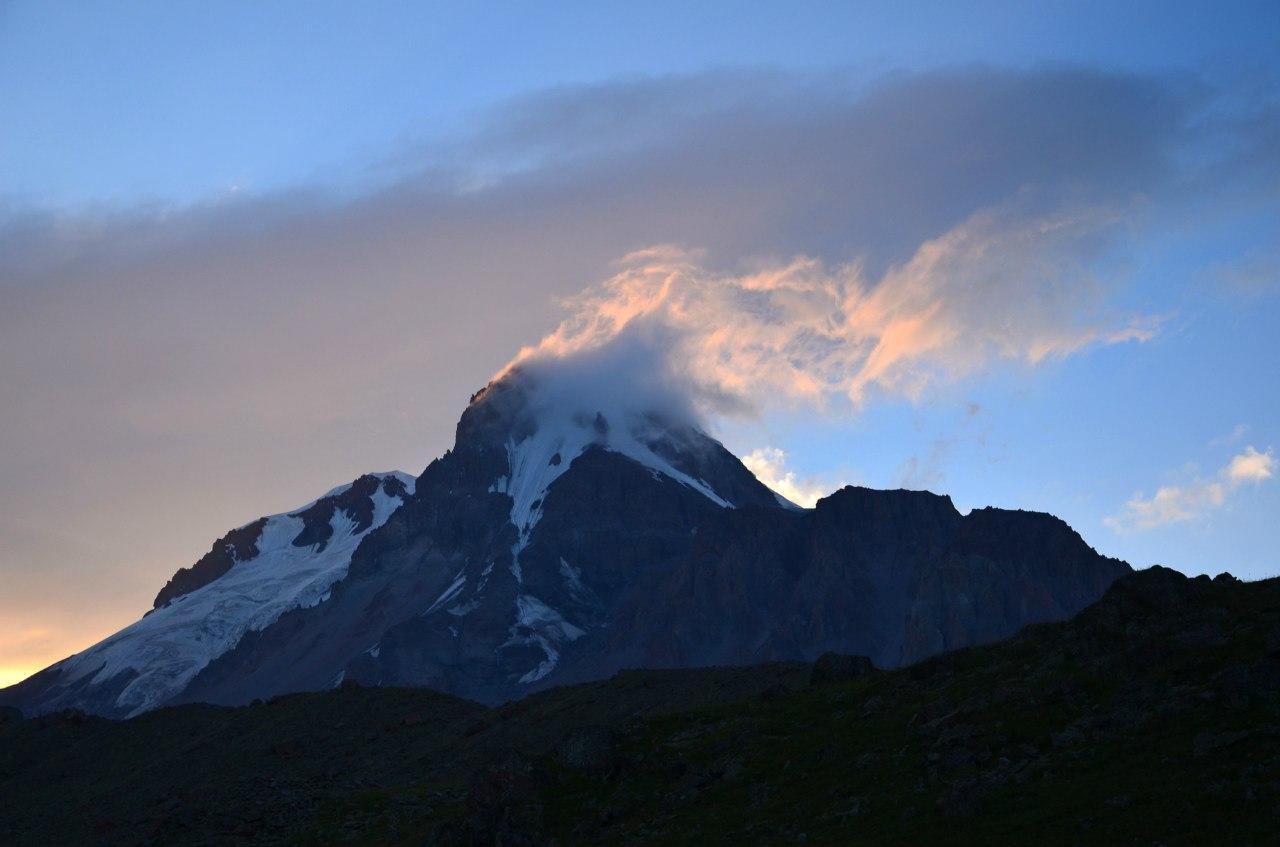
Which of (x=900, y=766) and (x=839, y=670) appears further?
(x=839, y=670)

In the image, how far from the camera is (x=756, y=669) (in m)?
99.3

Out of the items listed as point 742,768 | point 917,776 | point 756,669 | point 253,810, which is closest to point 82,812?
point 253,810

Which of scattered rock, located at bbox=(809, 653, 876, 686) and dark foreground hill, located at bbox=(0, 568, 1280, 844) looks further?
scattered rock, located at bbox=(809, 653, 876, 686)

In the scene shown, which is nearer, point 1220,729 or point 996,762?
point 1220,729

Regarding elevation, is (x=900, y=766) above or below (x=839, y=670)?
below

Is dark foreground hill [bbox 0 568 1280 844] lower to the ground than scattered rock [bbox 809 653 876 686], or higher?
lower

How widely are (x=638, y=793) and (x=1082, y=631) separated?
20469 millimetres

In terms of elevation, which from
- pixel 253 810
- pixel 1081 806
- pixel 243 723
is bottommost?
pixel 1081 806

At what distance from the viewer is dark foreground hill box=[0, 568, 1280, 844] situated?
153 feet

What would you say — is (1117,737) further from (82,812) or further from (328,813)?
(82,812)

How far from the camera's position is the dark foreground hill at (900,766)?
46531 millimetres

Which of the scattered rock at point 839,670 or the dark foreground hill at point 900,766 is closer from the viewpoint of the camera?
the dark foreground hill at point 900,766

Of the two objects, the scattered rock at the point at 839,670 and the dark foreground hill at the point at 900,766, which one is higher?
the scattered rock at the point at 839,670

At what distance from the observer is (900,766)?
5425cm
